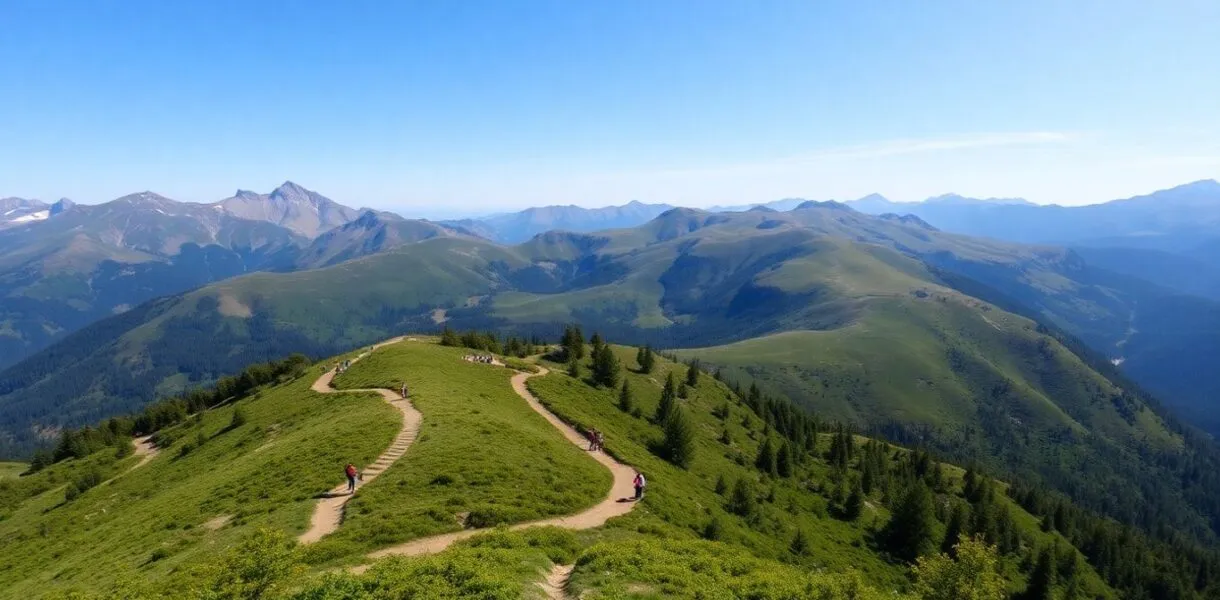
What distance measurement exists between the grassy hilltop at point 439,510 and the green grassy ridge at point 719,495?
0.44m

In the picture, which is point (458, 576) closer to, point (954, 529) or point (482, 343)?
point (482, 343)

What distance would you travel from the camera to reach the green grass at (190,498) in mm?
34062

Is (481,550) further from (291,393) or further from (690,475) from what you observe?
(291,393)

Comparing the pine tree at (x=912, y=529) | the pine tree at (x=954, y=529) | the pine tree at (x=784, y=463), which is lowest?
the pine tree at (x=954, y=529)

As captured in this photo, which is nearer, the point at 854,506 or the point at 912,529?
the point at 912,529

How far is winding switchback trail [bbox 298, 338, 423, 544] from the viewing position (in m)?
33.3

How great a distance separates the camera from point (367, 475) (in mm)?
42344

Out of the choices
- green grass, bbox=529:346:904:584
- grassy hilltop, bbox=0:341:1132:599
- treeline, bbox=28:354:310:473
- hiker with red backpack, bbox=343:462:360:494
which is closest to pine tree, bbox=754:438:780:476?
grassy hilltop, bbox=0:341:1132:599

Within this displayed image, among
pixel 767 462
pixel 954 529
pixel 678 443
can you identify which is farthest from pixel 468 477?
pixel 954 529

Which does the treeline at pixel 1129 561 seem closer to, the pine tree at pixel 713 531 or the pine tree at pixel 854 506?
the pine tree at pixel 854 506

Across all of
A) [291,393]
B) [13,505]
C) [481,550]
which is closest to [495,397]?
[291,393]

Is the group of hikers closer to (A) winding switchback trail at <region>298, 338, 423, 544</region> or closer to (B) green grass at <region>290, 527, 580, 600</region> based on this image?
(A) winding switchback trail at <region>298, 338, 423, 544</region>

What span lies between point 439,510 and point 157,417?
3471 inches

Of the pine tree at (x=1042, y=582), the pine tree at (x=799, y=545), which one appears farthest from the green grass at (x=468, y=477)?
the pine tree at (x=1042, y=582)
